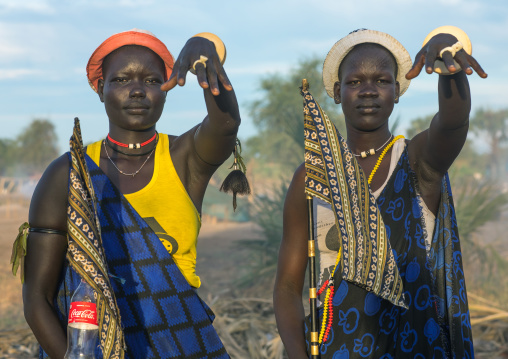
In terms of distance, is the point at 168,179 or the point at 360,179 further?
the point at 168,179

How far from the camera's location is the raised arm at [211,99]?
2.79 m

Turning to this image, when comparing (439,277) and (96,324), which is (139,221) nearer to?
(96,324)

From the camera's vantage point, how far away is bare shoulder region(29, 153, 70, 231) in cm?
307

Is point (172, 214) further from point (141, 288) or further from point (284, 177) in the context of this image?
point (284, 177)

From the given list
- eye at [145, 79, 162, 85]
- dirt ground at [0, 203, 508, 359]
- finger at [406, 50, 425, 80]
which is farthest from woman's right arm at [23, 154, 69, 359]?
dirt ground at [0, 203, 508, 359]

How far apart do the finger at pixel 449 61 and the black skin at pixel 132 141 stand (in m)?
0.86

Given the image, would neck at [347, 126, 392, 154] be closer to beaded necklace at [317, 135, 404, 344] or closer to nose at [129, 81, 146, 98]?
beaded necklace at [317, 135, 404, 344]

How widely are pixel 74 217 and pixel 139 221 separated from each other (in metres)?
0.42

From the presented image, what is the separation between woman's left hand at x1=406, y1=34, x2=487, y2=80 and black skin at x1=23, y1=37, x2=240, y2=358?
758 mm

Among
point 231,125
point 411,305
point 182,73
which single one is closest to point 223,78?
point 182,73

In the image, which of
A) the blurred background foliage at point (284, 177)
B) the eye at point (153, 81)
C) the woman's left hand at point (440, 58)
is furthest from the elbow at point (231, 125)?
the blurred background foliage at point (284, 177)

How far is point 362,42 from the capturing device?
3.41 metres

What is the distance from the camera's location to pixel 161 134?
3.59m

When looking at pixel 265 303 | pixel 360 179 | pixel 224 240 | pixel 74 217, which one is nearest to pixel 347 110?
pixel 360 179
